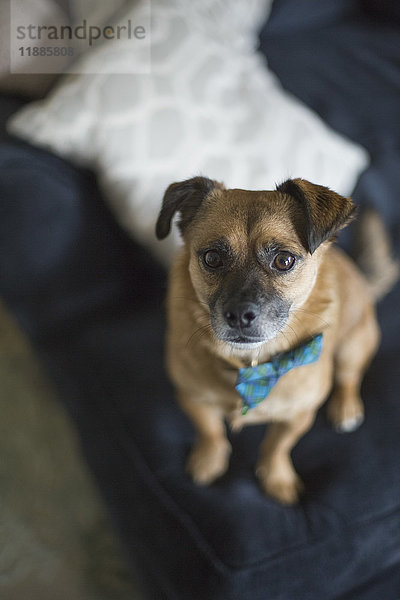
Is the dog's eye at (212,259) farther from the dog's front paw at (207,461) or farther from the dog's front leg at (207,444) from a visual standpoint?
the dog's front paw at (207,461)

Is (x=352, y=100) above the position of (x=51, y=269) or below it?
above

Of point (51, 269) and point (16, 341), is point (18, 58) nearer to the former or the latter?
point (51, 269)

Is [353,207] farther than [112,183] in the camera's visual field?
No

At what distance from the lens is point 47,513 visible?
1.62 metres

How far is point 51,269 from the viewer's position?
1490 millimetres

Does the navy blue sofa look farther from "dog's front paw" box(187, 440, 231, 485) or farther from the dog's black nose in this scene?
the dog's black nose

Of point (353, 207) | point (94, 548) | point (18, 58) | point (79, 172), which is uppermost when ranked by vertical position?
point (18, 58)

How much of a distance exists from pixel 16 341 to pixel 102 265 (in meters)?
0.88

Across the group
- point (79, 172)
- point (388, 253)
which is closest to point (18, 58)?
point (79, 172)

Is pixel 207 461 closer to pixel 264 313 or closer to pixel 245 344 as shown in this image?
pixel 245 344

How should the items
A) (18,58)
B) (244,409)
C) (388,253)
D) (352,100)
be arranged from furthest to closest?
(352,100) < (388,253) < (18,58) < (244,409)

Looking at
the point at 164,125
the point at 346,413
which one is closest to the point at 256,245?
the point at 164,125

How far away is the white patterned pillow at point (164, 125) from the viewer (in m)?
1.33

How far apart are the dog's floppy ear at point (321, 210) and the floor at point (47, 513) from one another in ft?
3.98
